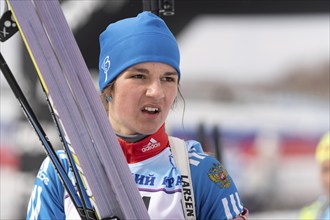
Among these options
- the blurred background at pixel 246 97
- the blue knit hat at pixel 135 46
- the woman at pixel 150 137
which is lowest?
the blurred background at pixel 246 97

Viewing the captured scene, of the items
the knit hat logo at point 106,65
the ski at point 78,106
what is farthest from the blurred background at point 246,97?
the ski at point 78,106

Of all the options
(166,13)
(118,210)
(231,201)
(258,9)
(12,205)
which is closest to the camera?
(118,210)

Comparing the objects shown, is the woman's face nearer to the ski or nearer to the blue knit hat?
the blue knit hat

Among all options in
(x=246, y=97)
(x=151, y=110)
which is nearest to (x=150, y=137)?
(x=151, y=110)

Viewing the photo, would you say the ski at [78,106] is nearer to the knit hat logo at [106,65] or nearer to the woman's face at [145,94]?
the woman's face at [145,94]

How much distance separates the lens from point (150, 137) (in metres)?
1.84

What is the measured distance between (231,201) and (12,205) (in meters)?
3.39

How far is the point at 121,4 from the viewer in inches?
196

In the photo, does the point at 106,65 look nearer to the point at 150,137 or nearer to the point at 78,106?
the point at 150,137

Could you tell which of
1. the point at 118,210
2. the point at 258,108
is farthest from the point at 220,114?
the point at 118,210

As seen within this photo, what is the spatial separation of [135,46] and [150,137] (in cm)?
25

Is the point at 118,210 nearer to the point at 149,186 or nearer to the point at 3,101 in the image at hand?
the point at 149,186

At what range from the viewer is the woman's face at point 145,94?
5.55ft

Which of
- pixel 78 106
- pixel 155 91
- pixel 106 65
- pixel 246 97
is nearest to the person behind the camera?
pixel 78 106
